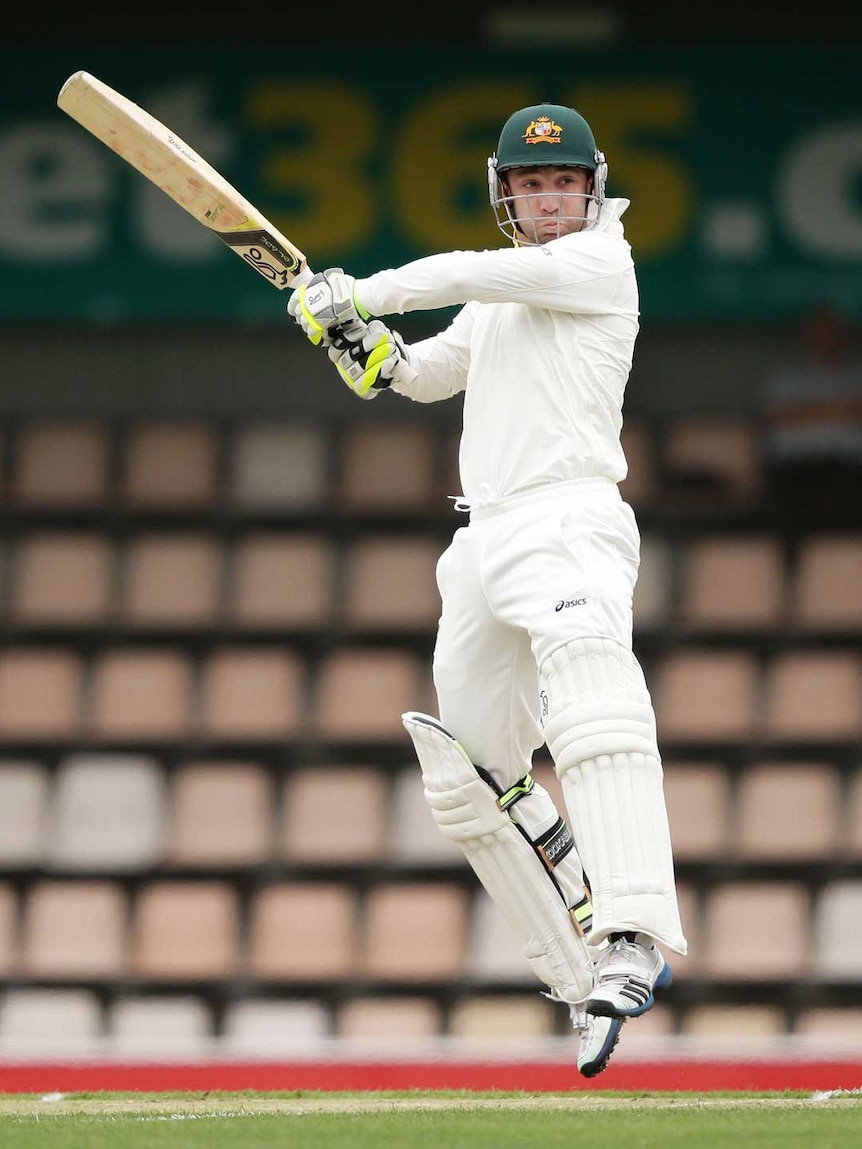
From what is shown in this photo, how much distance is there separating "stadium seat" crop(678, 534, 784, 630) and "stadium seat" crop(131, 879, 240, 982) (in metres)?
1.42

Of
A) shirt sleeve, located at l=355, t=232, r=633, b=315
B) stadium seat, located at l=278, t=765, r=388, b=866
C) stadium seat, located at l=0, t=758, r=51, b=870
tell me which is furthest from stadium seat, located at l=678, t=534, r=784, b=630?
shirt sleeve, located at l=355, t=232, r=633, b=315

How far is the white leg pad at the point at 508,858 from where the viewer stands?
111 inches

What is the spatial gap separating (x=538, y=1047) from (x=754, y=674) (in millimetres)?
1446

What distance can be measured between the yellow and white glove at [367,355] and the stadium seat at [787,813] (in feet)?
7.52

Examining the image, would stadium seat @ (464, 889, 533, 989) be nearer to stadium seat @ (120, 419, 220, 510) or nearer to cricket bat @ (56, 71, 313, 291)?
stadium seat @ (120, 419, 220, 510)

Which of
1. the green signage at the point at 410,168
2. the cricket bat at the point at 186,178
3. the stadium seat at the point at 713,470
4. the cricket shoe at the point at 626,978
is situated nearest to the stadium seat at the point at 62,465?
the green signage at the point at 410,168

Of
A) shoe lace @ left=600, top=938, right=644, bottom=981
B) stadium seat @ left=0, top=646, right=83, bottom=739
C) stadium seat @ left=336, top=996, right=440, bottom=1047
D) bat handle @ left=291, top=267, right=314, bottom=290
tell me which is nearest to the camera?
shoe lace @ left=600, top=938, right=644, bottom=981

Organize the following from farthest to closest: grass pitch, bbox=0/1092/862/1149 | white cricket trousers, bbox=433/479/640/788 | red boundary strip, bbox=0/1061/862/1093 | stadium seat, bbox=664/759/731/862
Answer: stadium seat, bbox=664/759/731/862 → red boundary strip, bbox=0/1061/862/1093 → white cricket trousers, bbox=433/479/640/788 → grass pitch, bbox=0/1092/862/1149

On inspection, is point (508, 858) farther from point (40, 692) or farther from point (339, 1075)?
point (40, 692)

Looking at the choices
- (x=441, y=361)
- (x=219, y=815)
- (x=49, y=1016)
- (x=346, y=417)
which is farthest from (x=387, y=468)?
(x=441, y=361)

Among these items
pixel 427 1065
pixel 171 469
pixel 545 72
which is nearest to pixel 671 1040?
pixel 427 1065

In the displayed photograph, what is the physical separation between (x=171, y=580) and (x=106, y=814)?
0.71 metres

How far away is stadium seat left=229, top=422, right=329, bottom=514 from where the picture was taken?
18.0ft

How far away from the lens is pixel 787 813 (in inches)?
193
